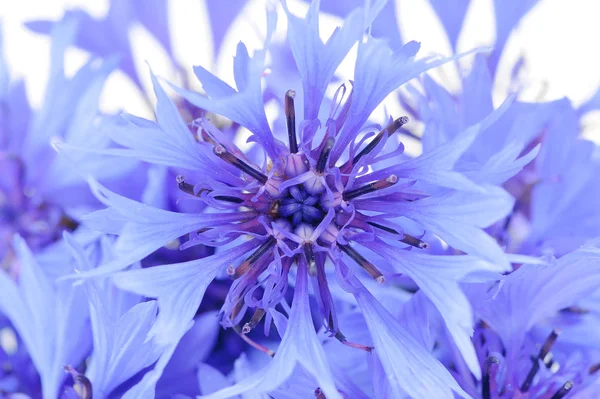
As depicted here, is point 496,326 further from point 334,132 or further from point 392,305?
point 334,132

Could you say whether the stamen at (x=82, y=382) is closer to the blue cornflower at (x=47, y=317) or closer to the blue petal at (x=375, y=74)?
the blue cornflower at (x=47, y=317)

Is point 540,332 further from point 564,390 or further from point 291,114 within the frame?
point 291,114

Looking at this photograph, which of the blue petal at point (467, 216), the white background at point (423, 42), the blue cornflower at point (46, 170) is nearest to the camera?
the blue petal at point (467, 216)

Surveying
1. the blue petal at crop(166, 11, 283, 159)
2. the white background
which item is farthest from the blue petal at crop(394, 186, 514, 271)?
the white background

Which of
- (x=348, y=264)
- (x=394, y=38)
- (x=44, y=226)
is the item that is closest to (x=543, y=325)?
(x=348, y=264)

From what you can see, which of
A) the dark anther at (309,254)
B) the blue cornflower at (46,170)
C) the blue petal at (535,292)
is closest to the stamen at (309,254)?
the dark anther at (309,254)

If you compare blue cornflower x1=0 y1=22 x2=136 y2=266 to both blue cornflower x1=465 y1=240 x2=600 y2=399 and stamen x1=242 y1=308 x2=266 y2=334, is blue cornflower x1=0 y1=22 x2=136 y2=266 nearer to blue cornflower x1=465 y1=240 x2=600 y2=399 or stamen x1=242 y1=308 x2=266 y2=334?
stamen x1=242 y1=308 x2=266 y2=334

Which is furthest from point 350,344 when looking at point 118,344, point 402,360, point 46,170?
point 46,170
